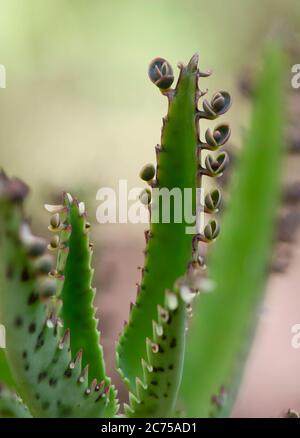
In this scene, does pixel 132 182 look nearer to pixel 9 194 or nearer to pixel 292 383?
pixel 292 383

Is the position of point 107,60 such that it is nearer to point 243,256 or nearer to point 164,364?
point 243,256

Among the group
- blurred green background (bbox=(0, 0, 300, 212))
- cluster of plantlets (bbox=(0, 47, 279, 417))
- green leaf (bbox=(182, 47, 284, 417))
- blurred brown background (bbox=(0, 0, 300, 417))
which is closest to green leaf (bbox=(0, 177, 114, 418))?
cluster of plantlets (bbox=(0, 47, 279, 417))

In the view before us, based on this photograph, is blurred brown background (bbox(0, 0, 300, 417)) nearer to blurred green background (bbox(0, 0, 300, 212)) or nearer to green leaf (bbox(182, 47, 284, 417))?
blurred green background (bbox(0, 0, 300, 212))

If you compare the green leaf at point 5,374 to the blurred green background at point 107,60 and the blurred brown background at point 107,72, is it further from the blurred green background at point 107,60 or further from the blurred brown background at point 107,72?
the blurred green background at point 107,60

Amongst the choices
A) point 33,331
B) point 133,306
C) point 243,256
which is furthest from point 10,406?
point 243,256

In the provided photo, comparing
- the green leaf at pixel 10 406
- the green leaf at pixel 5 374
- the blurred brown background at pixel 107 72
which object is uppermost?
the blurred brown background at pixel 107 72

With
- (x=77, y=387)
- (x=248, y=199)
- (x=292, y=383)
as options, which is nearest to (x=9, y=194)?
(x=77, y=387)

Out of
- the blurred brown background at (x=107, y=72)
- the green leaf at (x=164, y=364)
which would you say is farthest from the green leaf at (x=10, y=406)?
the blurred brown background at (x=107, y=72)

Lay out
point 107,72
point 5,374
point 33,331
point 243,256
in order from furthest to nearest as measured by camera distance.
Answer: point 107,72 < point 243,256 < point 5,374 < point 33,331
